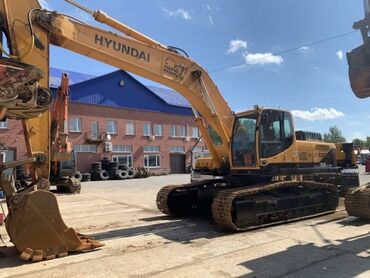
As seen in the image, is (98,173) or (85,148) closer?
(98,173)

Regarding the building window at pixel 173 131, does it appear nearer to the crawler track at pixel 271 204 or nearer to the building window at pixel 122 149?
the building window at pixel 122 149

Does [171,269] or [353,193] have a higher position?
[353,193]

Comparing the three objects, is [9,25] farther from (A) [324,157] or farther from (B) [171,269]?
(A) [324,157]

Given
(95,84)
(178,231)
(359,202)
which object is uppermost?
(95,84)

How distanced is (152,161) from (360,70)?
1376 inches

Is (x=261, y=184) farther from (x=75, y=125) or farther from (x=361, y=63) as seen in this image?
(x=75, y=125)

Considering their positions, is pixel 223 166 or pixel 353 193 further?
pixel 223 166

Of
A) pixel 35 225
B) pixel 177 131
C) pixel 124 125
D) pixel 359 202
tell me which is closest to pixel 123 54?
pixel 35 225

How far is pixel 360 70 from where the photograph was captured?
20.2ft

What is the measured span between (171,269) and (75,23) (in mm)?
4914

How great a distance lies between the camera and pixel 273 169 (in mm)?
9938

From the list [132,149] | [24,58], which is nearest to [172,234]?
[24,58]

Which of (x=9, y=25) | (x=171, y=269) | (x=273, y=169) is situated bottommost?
(x=171, y=269)

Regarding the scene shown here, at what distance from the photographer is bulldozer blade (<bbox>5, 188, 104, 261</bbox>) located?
20.5 ft
